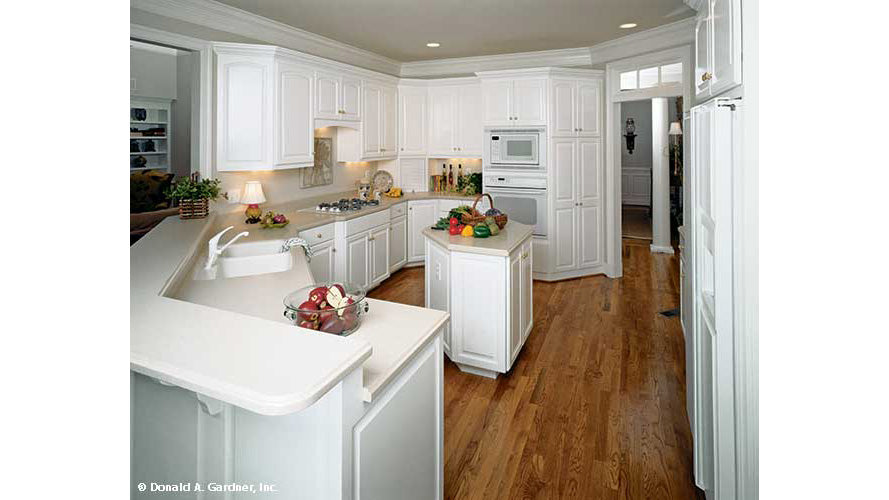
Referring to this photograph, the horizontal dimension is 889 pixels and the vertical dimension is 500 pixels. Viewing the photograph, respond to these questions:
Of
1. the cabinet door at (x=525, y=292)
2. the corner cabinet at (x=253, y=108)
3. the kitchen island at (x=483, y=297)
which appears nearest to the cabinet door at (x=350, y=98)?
the corner cabinet at (x=253, y=108)

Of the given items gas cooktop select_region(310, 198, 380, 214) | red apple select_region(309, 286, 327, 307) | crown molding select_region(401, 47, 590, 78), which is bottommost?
red apple select_region(309, 286, 327, 307)

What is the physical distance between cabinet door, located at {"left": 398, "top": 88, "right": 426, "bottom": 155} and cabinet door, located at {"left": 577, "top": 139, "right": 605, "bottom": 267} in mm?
2000

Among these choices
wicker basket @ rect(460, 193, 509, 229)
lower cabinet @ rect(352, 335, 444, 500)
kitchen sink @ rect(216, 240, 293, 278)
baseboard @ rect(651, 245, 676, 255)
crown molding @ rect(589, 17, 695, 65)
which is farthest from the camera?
baseboard @ rect(651, 245, 676, 255)

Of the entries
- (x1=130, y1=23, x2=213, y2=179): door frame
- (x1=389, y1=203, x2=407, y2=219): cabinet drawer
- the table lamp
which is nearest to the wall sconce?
(x1=389, y1=203, x2=407, y2=219): cabinet drawer

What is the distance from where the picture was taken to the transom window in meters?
4.89

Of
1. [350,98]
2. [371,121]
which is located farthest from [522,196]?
[350,98]

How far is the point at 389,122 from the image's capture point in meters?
5.85

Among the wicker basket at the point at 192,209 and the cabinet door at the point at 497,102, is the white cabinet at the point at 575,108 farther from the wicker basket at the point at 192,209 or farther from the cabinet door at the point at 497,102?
the wicker basket at the point at 192,209

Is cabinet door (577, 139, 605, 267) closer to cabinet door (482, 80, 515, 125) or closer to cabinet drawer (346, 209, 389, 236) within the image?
cabinet door (482, 80, 515, 125)

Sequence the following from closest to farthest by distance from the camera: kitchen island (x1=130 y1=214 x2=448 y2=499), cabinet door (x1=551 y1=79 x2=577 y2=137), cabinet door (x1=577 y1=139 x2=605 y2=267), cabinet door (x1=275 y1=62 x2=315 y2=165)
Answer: kitchen island (x1=130 y1=214 x2=448 y2=499) → cabinet door (x1=275 y1=62 x2=315 y2=165) → cabinet door (x1=551 y1=79 x2=577 y2=137) → cabinet door (x1=577 y1=139 x2=605 y2=267)

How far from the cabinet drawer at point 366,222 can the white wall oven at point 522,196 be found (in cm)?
132
